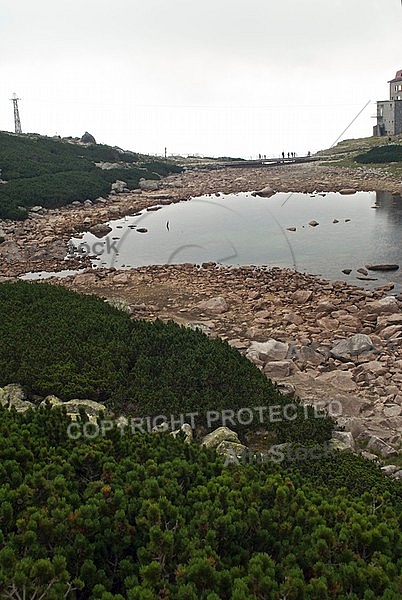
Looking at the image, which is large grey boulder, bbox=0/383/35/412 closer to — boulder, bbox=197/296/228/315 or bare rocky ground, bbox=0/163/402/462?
bare rocky ground, bbox=0/163/402/462

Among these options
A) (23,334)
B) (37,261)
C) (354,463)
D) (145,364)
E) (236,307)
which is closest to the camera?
(354,463)

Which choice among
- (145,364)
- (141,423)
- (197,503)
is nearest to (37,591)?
(197,503)

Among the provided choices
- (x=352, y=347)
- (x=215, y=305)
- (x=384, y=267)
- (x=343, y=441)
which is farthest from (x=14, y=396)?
(x=384, y=267)

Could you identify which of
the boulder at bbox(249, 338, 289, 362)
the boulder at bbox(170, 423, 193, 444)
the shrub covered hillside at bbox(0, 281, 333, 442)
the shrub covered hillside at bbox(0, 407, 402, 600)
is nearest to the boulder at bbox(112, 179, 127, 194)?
the shrub covered hillside at bbox(0, 281, 333, 442)

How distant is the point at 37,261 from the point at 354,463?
14.1m

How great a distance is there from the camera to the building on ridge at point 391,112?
64.0 m

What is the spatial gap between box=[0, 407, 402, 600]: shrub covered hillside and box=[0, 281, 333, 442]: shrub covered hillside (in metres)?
2.25

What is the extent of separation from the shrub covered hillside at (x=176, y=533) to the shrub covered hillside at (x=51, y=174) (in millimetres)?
21616

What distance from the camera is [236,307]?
12.7m

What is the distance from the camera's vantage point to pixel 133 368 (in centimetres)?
812

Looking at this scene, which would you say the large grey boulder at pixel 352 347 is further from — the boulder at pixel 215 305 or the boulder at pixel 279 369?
the boulder at pixel 215 305

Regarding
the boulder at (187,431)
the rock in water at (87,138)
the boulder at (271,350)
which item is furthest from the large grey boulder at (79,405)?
the rock in water at (87,138)

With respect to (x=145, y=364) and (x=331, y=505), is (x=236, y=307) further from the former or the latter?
(x=331, y=505)

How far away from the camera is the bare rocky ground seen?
802cm
